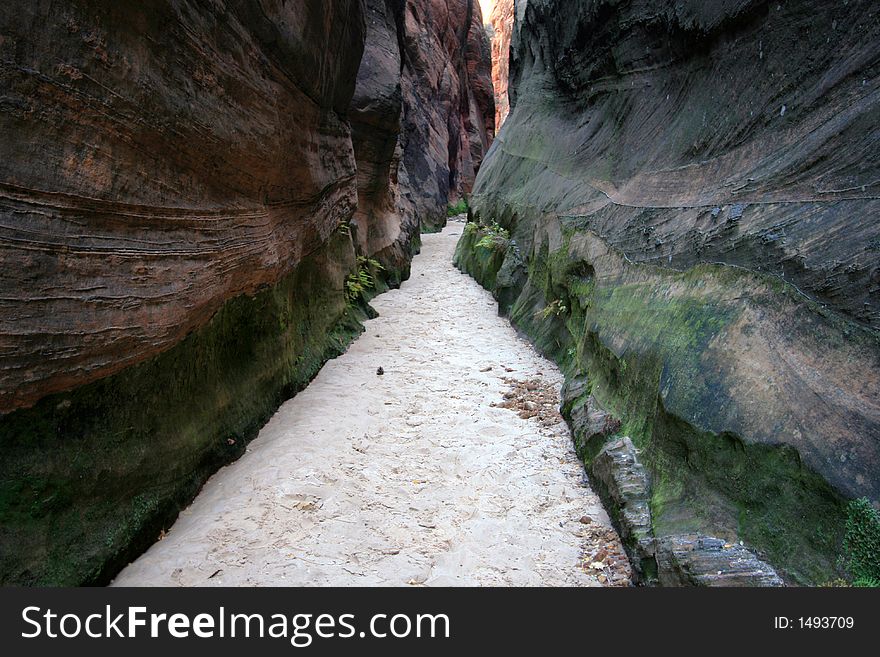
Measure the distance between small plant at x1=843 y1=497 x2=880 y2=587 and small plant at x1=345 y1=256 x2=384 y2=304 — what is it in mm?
6473

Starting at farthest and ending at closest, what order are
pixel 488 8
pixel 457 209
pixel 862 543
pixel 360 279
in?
1. pixel 488 8
2. pixel 457 209
3. pixel 360 279
4. pixel 862 543

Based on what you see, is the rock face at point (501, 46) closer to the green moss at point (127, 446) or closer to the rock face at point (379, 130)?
the rock face at point (379, 130)

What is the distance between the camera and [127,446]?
2992 millimetres

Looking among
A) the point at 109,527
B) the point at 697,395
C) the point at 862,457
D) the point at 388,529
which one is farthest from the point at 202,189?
the point at 862,457

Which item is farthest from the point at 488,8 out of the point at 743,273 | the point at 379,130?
the point at 743,273

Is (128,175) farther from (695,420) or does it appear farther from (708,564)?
(708,564)

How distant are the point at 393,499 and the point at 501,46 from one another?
56414 millimetres

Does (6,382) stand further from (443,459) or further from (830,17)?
(830,17)

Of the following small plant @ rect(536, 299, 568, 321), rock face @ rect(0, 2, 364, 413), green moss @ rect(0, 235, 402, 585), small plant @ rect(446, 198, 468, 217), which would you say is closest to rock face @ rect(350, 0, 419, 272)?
small plant @ rect(536, 299, 568, 321)

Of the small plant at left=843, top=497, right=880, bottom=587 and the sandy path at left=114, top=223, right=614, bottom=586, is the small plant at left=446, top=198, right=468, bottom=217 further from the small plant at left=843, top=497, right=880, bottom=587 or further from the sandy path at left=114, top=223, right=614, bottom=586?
the small plant at left=843, top=497, right=880, bottom=587

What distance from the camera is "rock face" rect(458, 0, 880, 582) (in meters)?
2.39

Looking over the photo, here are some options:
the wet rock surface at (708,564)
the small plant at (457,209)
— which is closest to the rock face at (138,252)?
the wet rock surface at (708,564)

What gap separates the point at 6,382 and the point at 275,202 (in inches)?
115

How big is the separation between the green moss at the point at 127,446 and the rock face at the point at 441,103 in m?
10.8
